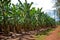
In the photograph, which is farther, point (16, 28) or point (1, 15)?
point (16, 28)

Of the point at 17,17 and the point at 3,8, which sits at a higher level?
the point at 3,8

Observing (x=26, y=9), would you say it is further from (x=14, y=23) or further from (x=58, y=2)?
(x=58, y=2)

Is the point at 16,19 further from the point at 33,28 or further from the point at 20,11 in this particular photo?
the point at 33,28

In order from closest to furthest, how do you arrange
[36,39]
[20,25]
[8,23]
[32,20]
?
[36,39] < [8,23] < [20,25] < [32,20]

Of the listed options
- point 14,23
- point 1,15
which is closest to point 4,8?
point 1,15

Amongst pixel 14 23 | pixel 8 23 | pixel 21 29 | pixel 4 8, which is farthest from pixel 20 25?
pixel 4 8

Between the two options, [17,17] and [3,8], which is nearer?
[3,8]

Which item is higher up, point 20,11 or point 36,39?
point 20,11

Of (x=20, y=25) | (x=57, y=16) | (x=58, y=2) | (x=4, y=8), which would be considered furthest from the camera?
(x=57, y=16)

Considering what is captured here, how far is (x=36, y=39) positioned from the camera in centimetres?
1234

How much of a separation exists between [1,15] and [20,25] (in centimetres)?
419

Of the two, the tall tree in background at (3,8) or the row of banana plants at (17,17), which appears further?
the row of banana plants at (17,17)

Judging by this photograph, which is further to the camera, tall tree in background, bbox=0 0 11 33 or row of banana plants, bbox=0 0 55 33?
row of banana plants, bbox=0 0 55 33

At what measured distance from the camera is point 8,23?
46.7 ft
